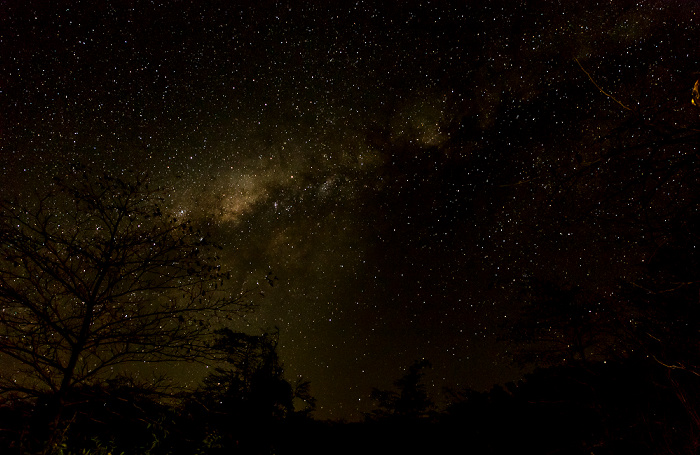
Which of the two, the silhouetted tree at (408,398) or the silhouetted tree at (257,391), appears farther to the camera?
the silhouetted tree at (408,398)

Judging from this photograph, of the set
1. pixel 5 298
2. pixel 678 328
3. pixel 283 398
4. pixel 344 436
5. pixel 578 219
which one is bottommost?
pixel 344 436

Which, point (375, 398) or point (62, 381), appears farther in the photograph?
point (375, 398)

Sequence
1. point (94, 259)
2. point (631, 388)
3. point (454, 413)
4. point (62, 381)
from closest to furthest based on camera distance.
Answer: point (62, 381)
point (94, 259)
point (631, 388)
point (454, 413)

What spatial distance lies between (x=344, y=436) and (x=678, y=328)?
47.9 ft

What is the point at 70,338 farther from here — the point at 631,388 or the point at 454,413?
the point at 454,413

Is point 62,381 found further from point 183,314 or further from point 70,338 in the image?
point 183,314

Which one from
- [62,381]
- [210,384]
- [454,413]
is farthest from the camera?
[210,384]

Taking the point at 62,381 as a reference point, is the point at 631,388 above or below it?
below

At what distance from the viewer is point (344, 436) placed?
16188 mm

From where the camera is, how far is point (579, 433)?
30.7ft

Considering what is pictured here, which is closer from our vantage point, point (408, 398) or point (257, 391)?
point (257, 391)

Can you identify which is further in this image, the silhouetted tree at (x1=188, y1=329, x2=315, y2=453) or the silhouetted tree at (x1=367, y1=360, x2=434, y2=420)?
the silhouetted tree at (x1=367, y1=360, x2=434, y2=420)

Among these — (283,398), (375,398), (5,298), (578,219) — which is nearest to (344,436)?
(283,398)

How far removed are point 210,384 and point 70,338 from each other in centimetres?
1395
